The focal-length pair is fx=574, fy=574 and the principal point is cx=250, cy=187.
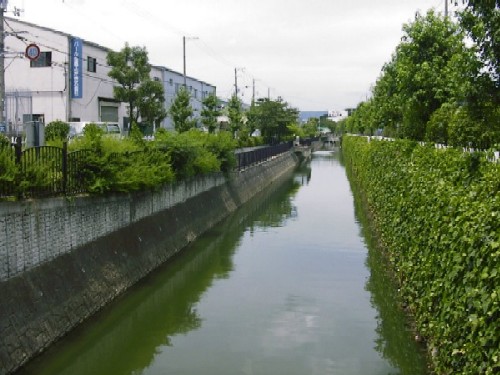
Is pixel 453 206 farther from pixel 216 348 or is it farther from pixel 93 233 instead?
pixel 93 233

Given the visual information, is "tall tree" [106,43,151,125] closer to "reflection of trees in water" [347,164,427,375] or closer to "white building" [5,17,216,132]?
"white building" [5,17,216,132]

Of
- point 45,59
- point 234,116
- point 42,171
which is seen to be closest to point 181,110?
point 45,59

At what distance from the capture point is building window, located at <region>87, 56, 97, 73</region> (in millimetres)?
Result: 38094

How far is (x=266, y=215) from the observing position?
90.4 ft

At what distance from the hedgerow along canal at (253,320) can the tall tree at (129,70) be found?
60.5ft

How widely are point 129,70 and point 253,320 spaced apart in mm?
27358

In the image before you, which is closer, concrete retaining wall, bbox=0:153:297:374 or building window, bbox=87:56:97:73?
concrete retaining wall, bbox=0:153:297:374

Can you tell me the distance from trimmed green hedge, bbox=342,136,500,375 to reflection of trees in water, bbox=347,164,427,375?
40 cm

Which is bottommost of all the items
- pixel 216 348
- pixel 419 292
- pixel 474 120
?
pixel 216 348

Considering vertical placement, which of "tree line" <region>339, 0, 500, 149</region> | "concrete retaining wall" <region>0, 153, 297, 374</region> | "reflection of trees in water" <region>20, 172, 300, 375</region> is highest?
"tree line" <region>339, 0, 500, 149</region>

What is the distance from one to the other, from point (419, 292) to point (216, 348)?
3740 millimetres

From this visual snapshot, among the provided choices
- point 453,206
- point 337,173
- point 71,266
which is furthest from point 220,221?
point 337,173

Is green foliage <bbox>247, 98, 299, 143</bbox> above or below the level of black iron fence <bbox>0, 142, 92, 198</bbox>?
above

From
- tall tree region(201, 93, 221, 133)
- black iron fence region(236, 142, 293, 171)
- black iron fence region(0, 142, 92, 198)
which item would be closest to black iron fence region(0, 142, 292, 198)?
black iron fence region(0, 142, 92, 198)
